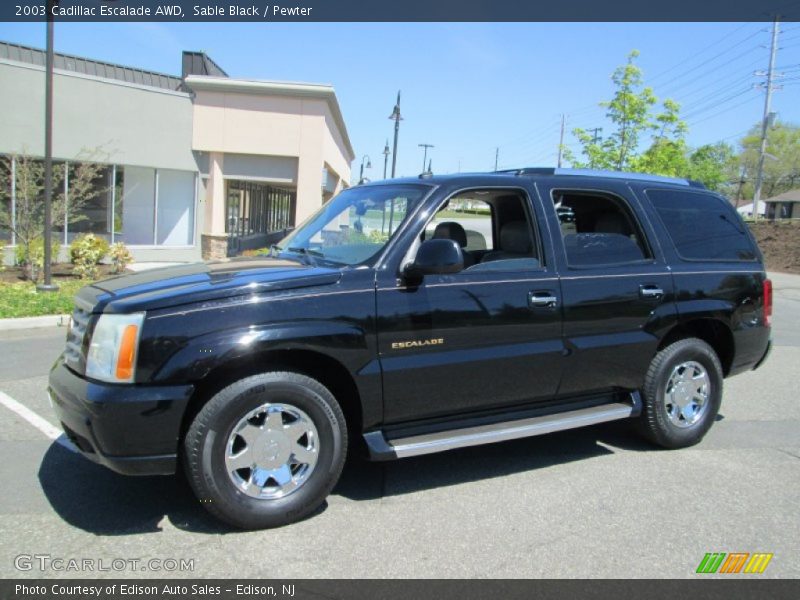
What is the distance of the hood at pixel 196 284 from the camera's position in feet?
11.1

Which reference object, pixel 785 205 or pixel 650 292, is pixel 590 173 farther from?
pixel 785 205

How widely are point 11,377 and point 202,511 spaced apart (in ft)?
12.6

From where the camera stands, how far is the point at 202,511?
12.3 ft

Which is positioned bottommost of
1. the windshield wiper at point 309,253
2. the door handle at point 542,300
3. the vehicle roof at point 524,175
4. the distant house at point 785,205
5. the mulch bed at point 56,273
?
the mulch bed at point 56,273

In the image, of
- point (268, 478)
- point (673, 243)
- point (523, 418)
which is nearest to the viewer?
point (268, 478)

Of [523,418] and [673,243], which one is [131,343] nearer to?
[523,418]

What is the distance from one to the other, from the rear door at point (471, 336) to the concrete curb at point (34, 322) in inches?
284

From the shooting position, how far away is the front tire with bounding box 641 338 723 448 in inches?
189

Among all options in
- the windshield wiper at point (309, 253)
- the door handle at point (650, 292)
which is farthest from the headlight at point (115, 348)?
the door handle at point (650, 292)

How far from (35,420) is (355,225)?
9.87 ft

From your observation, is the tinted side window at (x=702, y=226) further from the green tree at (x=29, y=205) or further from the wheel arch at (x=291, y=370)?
the green tree at (x=29, y=205)

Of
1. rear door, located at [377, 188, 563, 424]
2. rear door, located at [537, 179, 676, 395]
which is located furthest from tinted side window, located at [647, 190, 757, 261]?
rear door, located at [377, 188, 563, 424]

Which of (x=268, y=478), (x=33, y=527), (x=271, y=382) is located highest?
(x=271, y=382)
